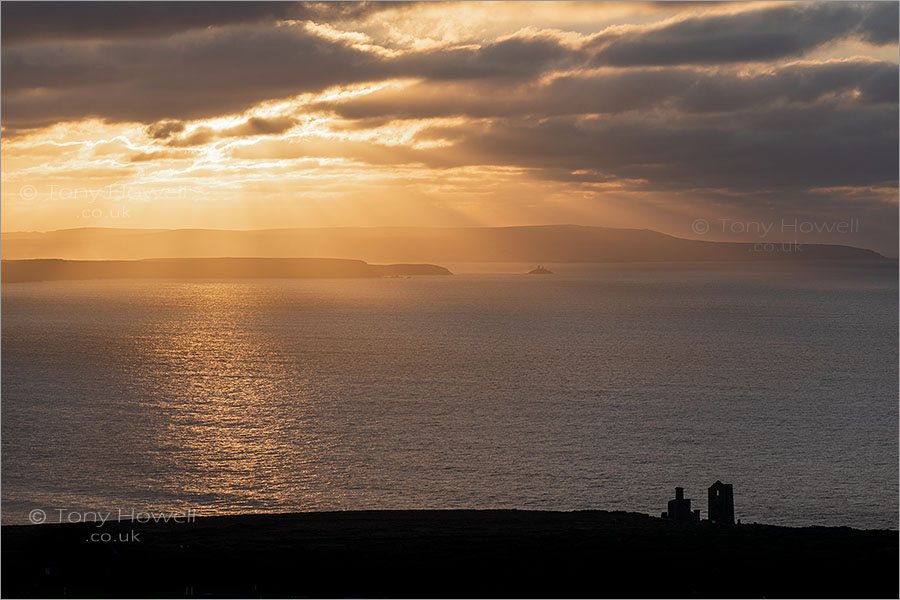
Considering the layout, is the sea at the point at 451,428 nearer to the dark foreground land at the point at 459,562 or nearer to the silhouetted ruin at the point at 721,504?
the silhouetted ruin at the point at 721,504

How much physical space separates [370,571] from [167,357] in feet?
353

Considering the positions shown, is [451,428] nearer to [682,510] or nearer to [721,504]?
[682,510]

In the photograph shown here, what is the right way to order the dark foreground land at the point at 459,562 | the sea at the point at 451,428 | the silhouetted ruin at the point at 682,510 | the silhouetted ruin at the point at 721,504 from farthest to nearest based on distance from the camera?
the sea at the point at 451,428 → the silhouetted ruin at the point at 682,510 → the silhouetted ruin at the point at 721,504 → the dark foreground land at the point at 459,562

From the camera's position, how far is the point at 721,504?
1773 inches

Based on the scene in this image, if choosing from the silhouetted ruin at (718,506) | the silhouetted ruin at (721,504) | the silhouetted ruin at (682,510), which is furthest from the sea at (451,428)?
the silhouetted ruin at (721,504)

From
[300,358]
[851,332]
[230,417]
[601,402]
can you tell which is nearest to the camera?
[230,417]

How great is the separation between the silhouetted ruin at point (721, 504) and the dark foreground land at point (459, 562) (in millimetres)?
1402

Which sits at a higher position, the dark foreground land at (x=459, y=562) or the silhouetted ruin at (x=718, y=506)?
the silhouetted ruin at (x=718, y=506)

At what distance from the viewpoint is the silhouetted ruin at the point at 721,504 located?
44938 millimetres

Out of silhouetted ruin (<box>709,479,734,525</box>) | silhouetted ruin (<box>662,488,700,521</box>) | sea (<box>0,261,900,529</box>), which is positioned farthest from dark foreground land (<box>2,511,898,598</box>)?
sea (<box>0,261,900,529</box>)

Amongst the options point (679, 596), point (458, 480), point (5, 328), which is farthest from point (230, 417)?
point (5, 328)

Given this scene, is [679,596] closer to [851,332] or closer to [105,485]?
[105,485]

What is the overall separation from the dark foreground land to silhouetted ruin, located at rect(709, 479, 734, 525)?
4.60ft

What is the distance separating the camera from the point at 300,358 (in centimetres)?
13488
